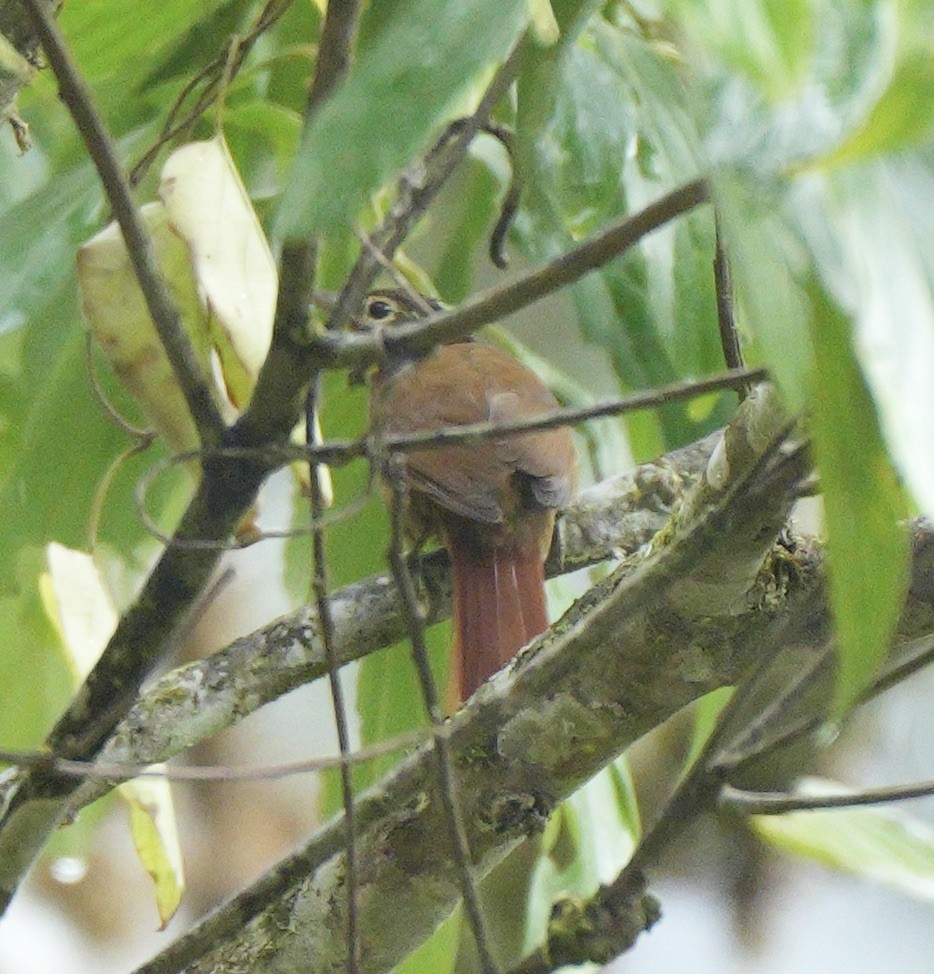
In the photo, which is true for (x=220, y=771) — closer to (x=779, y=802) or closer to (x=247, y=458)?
(x=247, y=458)

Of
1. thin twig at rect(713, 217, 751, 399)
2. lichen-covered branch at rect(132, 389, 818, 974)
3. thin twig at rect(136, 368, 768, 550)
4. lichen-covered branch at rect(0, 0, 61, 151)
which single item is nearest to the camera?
thin twig at rect(136, 368, 768, 550)

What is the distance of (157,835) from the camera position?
4.38ft

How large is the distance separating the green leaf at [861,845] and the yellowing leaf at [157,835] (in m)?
0.56

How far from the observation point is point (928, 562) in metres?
1.26

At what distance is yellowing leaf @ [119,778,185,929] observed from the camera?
4.36 feet

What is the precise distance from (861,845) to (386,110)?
3.41 ft

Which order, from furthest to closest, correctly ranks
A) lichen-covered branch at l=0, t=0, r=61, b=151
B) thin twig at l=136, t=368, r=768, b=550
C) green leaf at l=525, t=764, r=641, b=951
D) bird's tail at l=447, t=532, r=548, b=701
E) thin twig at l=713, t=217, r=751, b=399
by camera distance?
bird's tail at l=447, t=532, r=548, b=701 < green leaf at l=525, t=764, r=641, b=951 < thin twig at l=713, t=217, r=751, b=399 < lichen-covered branch at l=0, t=0, r=61, b=151 < thin twig at l=136, t=368, r=768, b=550

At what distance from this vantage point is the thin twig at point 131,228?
907mm

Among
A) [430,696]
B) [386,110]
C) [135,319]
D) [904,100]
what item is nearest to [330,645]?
[430,696]

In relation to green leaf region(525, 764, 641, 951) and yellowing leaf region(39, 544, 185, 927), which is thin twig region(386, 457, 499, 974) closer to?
yellowing leaf region(39, 544, 185, 927)

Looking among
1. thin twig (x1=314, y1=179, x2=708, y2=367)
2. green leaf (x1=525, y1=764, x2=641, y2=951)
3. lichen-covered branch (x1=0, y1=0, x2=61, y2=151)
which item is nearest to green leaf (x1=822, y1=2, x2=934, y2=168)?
thin twig (x1=314, y1=179, x2=708, y2=367)

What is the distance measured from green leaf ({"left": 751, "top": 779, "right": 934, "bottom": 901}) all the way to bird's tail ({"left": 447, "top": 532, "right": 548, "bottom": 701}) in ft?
2.31

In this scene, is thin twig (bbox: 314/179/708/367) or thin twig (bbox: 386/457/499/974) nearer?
thin twig (bbox: 314/179/708/367)

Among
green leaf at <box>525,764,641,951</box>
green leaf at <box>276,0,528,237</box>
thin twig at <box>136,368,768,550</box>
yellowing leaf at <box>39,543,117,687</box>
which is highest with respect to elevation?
green leaf at <box>276,0,528,237</box>
